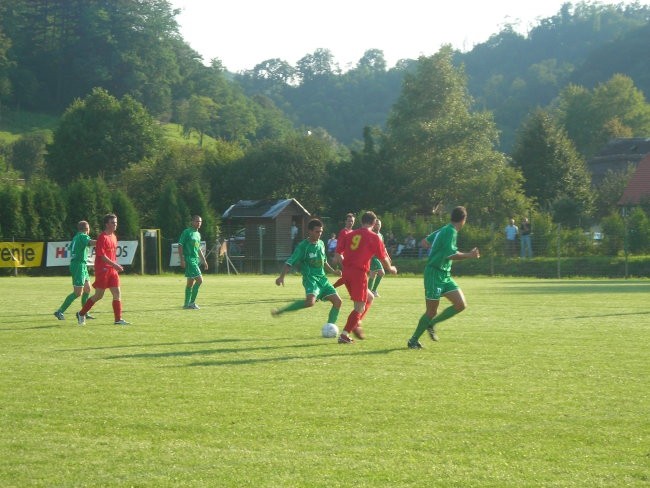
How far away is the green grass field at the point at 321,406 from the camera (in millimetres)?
6555

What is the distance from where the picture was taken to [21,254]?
42656 millimetres

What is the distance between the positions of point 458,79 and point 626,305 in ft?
190

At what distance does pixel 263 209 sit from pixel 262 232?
483 inches

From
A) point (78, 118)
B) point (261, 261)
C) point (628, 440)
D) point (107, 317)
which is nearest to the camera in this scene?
point (628, 440)

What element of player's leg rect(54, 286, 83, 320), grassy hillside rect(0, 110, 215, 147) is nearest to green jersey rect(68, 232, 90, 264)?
player's leg rect(54, 286, 83, 320)

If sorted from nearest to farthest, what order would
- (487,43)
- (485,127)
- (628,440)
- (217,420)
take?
1. (628,440)
2. (217,420)
3. (485,127)
4. (487,43)

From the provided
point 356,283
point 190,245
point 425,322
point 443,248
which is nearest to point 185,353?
point 356,283

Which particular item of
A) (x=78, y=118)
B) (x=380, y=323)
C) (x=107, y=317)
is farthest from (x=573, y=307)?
(x=78, y=118)

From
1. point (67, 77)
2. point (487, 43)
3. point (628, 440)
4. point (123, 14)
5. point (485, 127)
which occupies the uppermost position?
point (487, 43)

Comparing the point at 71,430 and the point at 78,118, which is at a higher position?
the point at 78,118

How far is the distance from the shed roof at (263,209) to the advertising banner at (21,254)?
18.2 meters

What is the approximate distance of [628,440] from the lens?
24.0 ft

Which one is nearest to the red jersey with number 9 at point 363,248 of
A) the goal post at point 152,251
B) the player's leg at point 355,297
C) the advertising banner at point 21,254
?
the player's leg at point 355,297

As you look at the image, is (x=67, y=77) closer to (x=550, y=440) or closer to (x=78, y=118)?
(x=78, y=118)
